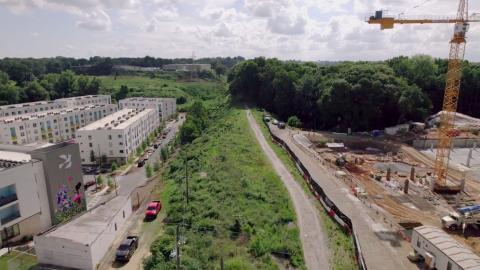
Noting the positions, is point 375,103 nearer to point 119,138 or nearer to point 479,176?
point 479,176

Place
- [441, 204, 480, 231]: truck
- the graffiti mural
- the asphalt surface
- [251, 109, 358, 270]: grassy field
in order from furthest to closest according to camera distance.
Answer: the asphalt surface
the graffiti mural
[441, 204, 480, 231]: truck
[251, 109, 358, 270]: grassy field

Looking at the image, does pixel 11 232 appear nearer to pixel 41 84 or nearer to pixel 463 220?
pixel 463 220

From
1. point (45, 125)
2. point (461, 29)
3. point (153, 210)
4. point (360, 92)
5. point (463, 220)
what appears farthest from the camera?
point (45, 125)

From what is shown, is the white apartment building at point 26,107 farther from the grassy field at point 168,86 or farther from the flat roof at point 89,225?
the flat roof at point 89,225

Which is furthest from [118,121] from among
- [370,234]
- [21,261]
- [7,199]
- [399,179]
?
[370,234]

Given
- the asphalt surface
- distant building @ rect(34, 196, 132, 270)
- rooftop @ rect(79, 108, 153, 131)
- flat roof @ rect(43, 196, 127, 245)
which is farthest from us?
rooftop @ rect(79, 108, 153, 131)

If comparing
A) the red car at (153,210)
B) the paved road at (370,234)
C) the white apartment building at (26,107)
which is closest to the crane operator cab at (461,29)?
the paved road at (370,234)

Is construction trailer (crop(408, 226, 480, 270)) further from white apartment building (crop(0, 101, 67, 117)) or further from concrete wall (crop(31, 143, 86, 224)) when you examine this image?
white apartment building (crop(0, 101, 67, 117))

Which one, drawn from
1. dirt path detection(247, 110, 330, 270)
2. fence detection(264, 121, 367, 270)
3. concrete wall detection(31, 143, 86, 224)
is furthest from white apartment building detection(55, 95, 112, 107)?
dirt path detection(247, 110, 330, 270)
